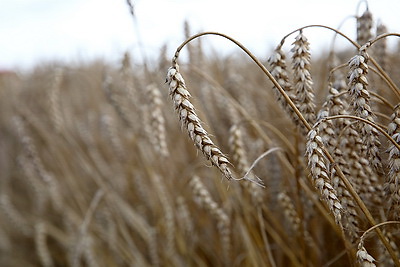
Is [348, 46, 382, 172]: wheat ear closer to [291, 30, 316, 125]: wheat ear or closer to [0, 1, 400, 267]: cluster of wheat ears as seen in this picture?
[0, 1, 400, 267]: cluster of wheat ears

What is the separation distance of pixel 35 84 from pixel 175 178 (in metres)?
2.57

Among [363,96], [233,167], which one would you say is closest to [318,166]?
[363,96]

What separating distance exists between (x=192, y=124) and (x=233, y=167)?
0.42 metres

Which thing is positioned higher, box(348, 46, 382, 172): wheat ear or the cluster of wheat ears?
the cluster of wheat ears

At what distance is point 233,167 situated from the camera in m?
1.18

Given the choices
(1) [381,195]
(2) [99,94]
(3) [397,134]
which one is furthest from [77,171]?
(3) [397,134]

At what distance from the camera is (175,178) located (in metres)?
2.39

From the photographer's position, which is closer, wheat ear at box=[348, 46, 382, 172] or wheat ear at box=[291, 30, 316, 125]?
wheat ear at box=[348, 46, 382, 172]

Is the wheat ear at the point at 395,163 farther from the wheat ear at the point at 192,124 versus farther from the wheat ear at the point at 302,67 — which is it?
the wheat ear at the point at 192,124

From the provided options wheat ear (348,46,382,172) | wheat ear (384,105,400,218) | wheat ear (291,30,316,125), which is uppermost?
wheat ear (291,30,316,125)

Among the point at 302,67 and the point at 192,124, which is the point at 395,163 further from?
the point at 192,124

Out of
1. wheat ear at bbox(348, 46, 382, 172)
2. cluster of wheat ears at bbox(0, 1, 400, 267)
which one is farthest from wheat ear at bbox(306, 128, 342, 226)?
wheat ear at bbox(348, 46, 382, 172)

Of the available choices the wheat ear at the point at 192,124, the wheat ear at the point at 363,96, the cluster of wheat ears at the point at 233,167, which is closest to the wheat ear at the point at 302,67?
the cluster of wheat ears at the point at 233,167

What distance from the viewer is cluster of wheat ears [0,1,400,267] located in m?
0.85
